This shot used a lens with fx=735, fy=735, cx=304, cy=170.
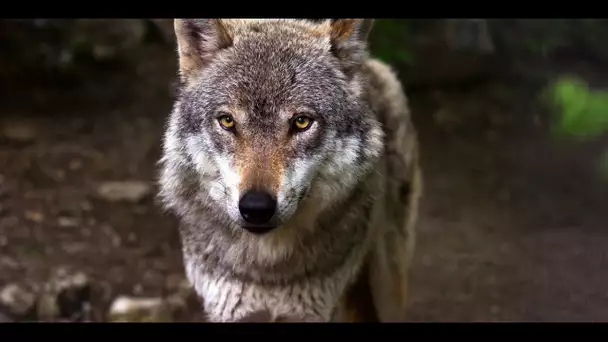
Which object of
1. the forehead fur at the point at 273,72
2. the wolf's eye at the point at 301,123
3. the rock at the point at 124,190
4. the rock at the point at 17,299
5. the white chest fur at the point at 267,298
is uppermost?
the forehead fur at the point at 273,72

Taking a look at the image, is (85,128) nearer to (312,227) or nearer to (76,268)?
(76,268)

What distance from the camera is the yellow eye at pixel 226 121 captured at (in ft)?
5.81

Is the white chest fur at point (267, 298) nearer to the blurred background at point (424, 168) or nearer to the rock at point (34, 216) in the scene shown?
the blurred background at point (424, 168)

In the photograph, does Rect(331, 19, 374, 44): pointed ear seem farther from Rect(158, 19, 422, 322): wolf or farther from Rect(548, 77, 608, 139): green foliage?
Rect(548, 77, 608, 139): green foliage

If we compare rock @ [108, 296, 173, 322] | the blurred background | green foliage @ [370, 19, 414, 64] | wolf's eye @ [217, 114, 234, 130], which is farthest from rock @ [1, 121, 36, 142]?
wolf's eye @ [217, 114, 234, 130]

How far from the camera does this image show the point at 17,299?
2658 millimetres

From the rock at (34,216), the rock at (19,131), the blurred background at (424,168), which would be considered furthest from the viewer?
the rock at (19,131)

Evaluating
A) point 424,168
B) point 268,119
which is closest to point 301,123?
point 268,119

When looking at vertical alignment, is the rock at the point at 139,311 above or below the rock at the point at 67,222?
below

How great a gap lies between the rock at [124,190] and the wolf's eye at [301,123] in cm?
180

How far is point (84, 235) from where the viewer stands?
3.15m

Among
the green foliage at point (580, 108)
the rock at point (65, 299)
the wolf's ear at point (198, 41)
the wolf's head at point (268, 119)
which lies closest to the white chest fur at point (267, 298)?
the wolf's head at point (268, 119)
